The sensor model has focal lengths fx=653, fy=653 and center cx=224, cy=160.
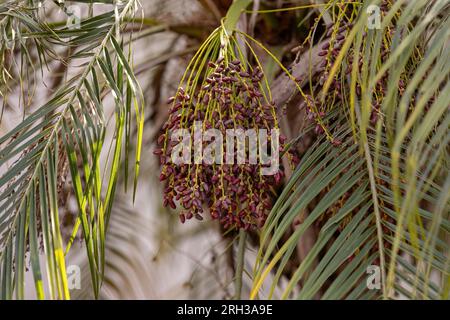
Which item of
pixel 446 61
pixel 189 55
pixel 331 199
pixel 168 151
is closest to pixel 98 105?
pixel 168 151

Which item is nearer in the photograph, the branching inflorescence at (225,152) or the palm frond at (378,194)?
the palm frond at (378,194)

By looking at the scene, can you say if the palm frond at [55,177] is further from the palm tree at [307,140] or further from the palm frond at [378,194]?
the palm frond at [378,194]

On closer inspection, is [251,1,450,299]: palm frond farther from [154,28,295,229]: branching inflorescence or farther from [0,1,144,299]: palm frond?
[0,1,144,299]: palm frond

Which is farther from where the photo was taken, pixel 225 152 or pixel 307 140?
pixel 307 140

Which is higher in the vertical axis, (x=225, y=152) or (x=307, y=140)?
(x=307, y=140)

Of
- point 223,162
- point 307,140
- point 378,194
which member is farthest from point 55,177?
point 307,140

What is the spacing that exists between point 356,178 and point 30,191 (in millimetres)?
444

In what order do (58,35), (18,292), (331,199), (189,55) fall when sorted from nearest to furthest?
(18,292) < (331,199) < (58,35) < (189,55)

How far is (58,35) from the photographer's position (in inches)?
39.4

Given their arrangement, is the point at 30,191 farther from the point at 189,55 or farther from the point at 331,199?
the point at 189,55

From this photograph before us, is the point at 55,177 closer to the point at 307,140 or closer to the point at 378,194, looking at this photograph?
the point at 378,194

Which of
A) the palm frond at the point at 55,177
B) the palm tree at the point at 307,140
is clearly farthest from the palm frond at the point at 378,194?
the palm frond at the point at 55,177

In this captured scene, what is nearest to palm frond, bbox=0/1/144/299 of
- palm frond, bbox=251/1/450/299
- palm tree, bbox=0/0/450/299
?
palm tree, bbox=0/0/450/299
